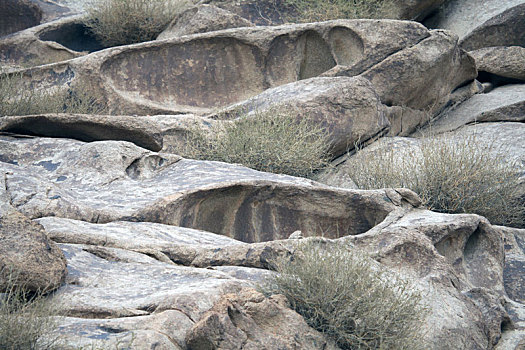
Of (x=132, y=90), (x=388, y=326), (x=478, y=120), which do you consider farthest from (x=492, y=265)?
(x=132, y=90)

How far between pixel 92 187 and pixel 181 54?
4.51 meters

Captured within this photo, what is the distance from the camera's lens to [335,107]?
8031 mm

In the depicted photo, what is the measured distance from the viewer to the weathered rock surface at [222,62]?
9.12 m

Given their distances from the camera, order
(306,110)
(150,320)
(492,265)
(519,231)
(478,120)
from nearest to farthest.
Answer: (150,320)
(492,265)
(519,231)
(306,110)
(478,120)

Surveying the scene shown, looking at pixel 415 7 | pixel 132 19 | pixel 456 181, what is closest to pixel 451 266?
pixel 456 181

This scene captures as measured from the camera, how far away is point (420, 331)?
4129 millimetres

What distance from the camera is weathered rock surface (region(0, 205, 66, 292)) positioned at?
11.0ft

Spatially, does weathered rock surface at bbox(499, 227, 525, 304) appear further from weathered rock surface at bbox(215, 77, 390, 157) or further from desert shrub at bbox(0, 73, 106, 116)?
desert shrub at bbox(0, 73, 106, 116)

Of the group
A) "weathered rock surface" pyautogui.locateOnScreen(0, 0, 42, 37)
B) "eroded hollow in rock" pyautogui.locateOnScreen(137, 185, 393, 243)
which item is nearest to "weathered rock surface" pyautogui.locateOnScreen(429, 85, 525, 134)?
"eroded hollow in rock" pyautogui.locateOnScreen(137, 185, 393, 243)

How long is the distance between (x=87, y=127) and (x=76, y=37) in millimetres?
5901

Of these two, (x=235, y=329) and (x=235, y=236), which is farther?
(x=235, y=236)

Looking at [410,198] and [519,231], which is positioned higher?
[410,198]

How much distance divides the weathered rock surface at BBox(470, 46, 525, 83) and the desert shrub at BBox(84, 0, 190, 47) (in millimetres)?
4755

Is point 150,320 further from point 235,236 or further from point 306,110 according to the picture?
point 306,110
